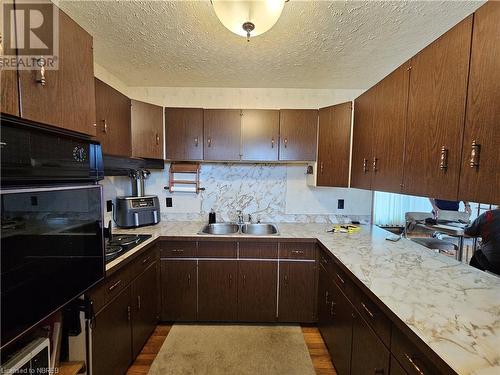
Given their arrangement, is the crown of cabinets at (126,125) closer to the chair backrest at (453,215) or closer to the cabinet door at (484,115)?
the cabinet door at (484,115)

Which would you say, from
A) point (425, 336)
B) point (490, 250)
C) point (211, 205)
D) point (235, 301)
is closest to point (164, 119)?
Answer: point (211, 205)

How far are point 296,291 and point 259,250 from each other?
21.4 inches

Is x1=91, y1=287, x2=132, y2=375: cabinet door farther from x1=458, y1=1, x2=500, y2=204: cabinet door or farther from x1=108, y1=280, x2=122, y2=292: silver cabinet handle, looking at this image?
x1=458, y1=1, x2=500, y2=204: cabinet door

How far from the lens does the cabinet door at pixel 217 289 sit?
2.13 meters

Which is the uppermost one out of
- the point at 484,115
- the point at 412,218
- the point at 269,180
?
the point at 484,115

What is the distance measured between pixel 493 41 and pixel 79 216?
1.89 metres

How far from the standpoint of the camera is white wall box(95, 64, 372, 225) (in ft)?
8.49

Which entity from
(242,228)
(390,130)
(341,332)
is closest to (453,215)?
(390,130)

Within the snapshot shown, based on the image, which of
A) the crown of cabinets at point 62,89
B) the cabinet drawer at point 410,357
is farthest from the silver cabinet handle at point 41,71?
the cabinet drawer at point 410,357

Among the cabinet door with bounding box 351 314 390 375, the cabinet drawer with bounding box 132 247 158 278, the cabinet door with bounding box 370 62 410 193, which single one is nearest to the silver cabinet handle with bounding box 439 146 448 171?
the cabinet door with bounding box 370 62 410 193

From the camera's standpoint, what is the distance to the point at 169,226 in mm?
2428

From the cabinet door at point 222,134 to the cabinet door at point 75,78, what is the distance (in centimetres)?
125

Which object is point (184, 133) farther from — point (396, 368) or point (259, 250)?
point (396, 368)

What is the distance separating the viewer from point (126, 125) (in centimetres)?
198
